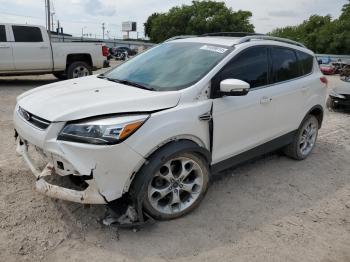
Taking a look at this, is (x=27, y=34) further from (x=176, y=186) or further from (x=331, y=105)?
(x=176, y=186)

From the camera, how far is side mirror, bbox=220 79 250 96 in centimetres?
368

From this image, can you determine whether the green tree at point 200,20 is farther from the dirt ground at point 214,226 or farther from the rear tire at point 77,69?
the dirt ground at point 214,226

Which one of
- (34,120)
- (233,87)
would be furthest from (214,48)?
(34,120)

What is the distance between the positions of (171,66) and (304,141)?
104 inches

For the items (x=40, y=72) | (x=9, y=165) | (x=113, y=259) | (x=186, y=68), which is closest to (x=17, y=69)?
(x=40, y=72)

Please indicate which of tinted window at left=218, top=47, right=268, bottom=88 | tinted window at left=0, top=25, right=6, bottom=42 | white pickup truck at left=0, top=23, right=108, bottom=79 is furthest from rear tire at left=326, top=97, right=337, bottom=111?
tinted window at left=0, top=25, right=6, bottom=42

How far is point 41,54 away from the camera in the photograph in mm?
11438

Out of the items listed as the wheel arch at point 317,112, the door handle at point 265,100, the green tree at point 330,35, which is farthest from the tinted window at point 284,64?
the green tree at point 330,35

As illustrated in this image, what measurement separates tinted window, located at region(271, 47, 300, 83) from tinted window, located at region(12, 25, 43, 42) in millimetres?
8687

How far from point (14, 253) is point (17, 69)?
363 inches

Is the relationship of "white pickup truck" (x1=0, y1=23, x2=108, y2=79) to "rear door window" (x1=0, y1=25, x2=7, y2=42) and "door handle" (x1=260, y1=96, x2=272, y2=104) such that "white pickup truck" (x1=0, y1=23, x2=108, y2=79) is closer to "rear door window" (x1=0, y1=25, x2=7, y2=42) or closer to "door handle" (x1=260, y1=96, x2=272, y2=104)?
"rear door window" (x1=0, y1=25, x2=7, y2=42)

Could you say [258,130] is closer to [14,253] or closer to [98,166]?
[98,166]

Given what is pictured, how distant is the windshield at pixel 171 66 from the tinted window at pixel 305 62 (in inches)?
66.4

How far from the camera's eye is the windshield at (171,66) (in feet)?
12.6
